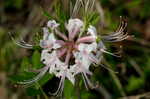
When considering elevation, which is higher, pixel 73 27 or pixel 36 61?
pixel 73 27

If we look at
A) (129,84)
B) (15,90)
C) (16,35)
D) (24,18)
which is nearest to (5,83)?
(15,90)

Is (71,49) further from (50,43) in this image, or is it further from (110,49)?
(110,49)

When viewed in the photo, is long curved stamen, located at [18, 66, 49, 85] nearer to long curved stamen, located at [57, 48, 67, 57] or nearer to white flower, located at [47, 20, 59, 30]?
long curved stamen, located at [57, 48, 67, 57]

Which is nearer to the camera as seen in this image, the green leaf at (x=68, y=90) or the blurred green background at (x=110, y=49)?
the green leaf at (x=68, y=90)

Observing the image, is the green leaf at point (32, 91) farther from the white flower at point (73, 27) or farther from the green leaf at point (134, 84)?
the green leaf at point (134, 84)

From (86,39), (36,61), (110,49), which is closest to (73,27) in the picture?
(86,39)

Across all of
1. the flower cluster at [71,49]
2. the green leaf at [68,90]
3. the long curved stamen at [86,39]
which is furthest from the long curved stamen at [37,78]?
the long curved stamen at [86,39]
